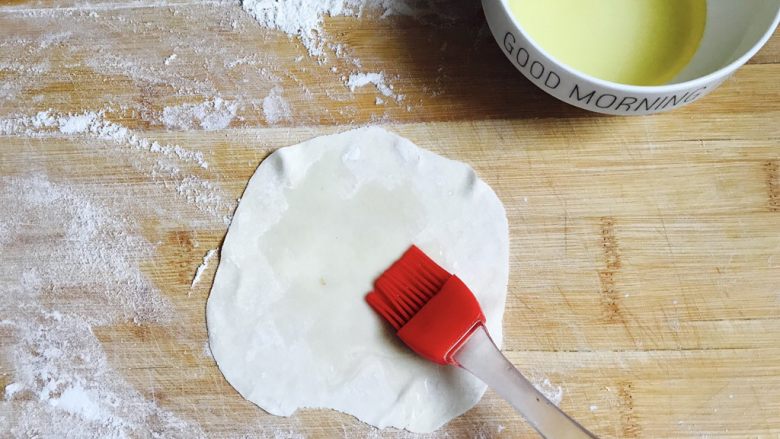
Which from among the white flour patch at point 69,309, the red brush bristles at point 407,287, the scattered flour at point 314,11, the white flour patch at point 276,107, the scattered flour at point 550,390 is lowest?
the white flour patch at point 69,309

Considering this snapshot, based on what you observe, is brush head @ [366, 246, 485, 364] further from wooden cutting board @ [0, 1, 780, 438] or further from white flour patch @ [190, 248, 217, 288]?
white flour patch @ [190, 248, 217, 288]

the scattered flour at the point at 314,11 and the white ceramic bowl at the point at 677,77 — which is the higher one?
the white ceramic bowl at the point at 677,77

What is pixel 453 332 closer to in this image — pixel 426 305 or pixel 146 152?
pixel 426 305

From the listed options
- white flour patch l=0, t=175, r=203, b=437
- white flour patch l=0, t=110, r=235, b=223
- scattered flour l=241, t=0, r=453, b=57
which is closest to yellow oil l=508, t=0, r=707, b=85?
scattered flour l=241, t=0, r=453, b=57

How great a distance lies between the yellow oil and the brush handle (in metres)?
0.34

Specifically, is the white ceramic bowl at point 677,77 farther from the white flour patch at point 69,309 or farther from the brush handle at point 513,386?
the white flour patch at point 69,309

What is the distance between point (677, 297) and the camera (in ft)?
2.42

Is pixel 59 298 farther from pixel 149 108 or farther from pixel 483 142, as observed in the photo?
pixel 483 142

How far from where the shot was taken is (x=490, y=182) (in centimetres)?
76

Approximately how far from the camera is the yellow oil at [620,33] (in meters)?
0.74

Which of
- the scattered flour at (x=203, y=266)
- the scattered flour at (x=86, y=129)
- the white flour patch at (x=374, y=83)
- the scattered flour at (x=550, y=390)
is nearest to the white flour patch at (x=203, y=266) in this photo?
the scattered flour at (x=203, y=266)

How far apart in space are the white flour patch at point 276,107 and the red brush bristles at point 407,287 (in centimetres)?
23

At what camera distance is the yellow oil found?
736mm

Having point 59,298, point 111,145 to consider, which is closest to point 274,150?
point 111,145
